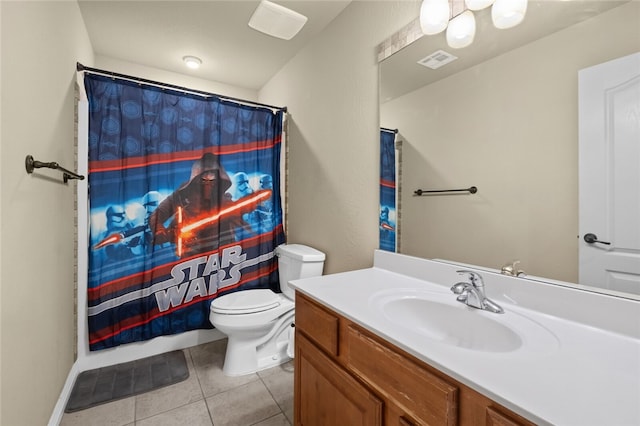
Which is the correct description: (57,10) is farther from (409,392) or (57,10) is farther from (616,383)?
(616,383)

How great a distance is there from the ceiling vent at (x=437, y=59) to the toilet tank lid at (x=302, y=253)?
1.25m

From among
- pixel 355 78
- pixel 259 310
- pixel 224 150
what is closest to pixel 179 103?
pixel 224 150

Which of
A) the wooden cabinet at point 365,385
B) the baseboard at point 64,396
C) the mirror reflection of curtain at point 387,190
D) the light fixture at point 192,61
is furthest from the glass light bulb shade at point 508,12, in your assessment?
the baseboard at point 64,396

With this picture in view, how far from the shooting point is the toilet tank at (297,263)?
191cm

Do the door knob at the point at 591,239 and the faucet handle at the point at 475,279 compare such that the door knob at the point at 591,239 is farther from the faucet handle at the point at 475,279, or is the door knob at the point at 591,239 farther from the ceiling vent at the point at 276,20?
the ceiling vent at the point at 276,20

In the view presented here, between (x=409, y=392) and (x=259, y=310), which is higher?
(x=409, y=392)

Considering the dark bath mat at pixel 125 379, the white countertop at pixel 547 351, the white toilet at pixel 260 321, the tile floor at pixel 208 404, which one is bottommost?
the tile floor at pixel 208 404

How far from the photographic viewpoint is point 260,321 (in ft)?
5.75

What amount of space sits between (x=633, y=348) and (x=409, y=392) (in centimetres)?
55

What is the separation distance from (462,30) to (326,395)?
1529 millimetres

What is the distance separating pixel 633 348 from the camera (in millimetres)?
686

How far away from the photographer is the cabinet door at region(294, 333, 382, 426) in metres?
0.84

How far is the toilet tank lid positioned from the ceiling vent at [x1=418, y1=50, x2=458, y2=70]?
1.25 meters

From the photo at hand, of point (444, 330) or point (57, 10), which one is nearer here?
point (444, 330)
